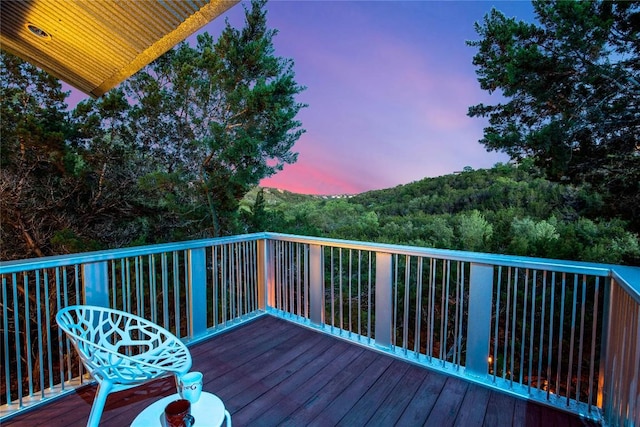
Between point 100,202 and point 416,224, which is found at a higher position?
point 100,202

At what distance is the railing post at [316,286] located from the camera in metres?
3.73

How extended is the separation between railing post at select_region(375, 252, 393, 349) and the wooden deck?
0.18m

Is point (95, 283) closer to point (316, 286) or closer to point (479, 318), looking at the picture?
point (316, 286)

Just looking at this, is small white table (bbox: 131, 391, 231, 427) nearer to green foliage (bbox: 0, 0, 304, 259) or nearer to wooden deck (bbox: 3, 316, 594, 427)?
wooden deck (bbox: 3, 316, 594, 427)

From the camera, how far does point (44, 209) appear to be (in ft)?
25.2

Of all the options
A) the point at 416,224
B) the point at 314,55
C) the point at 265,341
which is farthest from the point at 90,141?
the point at 416,224

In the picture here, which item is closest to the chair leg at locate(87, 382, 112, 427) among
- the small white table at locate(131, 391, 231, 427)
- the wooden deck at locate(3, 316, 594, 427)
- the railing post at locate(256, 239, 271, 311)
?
the small white table at locate(131, 391, 231, 427)

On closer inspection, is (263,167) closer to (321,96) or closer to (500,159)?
(321,96)

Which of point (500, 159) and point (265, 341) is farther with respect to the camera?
point (500, 159)

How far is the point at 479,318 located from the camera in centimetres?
263

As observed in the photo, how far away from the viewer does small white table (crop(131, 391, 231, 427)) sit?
1484 millimetres

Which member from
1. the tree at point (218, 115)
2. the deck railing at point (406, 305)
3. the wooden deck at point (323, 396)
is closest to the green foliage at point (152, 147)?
the tree at point (218, 115)

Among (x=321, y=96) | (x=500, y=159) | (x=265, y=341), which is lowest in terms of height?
(x=265, y=341)

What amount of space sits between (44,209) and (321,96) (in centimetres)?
752
